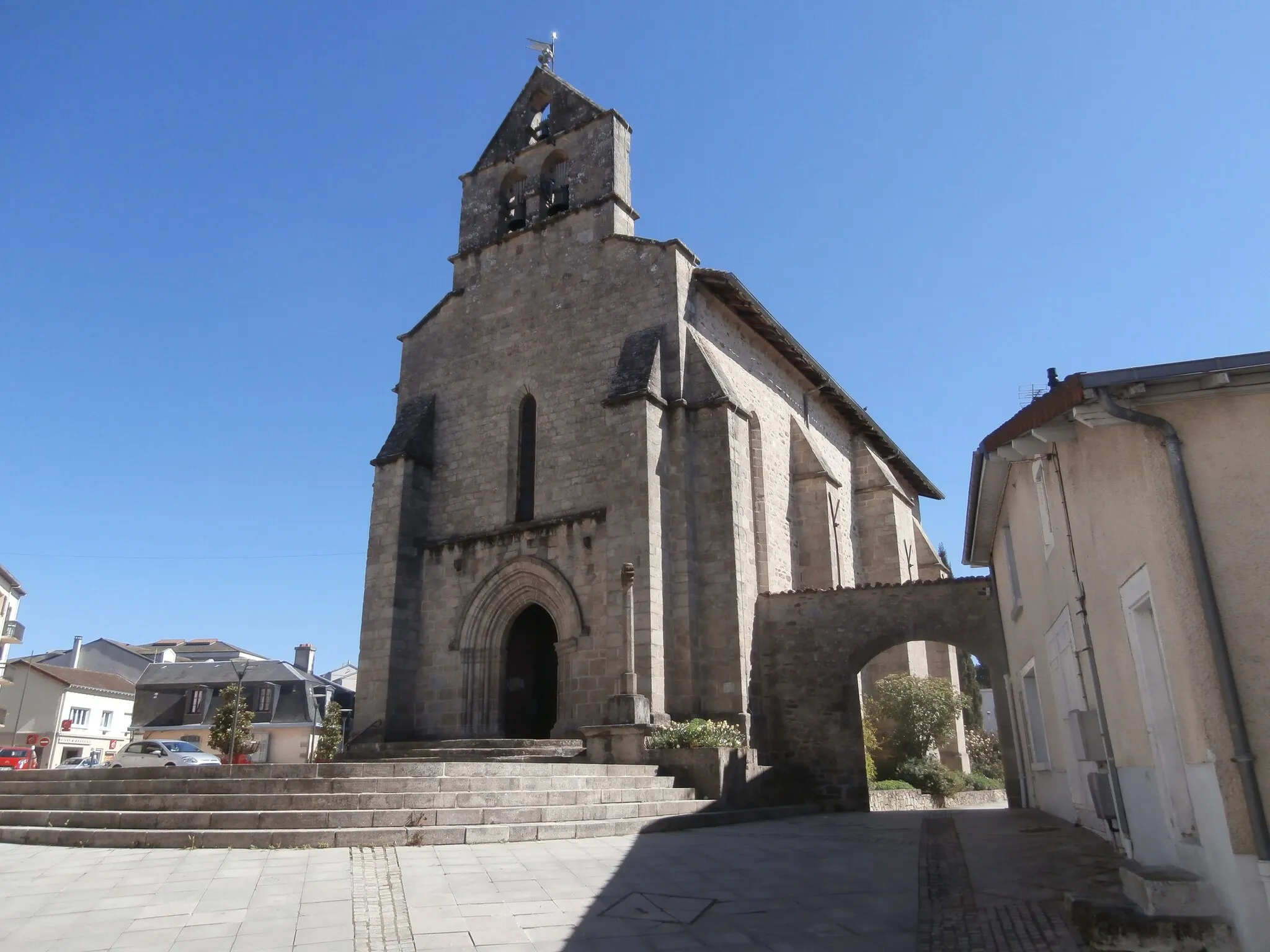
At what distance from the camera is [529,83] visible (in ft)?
70.5

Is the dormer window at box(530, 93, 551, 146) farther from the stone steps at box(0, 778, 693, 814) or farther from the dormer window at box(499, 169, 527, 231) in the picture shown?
the stone steps at box(0, 778, 693, 814)

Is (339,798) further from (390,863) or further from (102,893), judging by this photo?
(102,893)

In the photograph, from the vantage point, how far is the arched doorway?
16859mm

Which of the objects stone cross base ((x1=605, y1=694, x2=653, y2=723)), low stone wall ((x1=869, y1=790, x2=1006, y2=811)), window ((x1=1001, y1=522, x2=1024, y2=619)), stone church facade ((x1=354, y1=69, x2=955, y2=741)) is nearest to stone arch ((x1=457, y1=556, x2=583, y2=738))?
stone church facade ((x1=354, y1=69, x2=955, y2=741))

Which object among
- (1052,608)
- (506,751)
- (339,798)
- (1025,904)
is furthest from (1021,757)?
(339,798)

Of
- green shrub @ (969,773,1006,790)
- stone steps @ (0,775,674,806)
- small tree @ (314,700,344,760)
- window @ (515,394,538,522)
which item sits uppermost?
window @ (515,394,538,522)

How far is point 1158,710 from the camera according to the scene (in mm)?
5188

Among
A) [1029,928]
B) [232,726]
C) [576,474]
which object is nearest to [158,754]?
[232,726]

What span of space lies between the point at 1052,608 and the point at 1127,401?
422 centimetres

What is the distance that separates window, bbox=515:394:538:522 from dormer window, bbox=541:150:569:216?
15.4 feet

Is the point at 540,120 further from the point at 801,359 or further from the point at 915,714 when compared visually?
the point at 915,714

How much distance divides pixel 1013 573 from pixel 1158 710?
687cm

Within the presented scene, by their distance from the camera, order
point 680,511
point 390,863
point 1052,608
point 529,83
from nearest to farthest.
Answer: point 390,863, point 1052,608, point 680,511, point 529,83

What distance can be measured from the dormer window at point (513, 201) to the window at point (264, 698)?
25.8m
